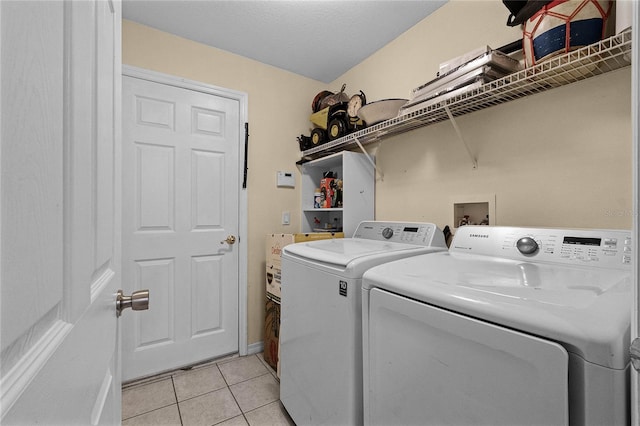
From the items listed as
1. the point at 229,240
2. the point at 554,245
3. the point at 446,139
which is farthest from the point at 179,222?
the point at 554,245

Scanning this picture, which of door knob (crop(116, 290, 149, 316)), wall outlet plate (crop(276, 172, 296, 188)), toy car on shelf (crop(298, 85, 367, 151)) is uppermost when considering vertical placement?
toy car on shelf (crop(298, 85, 367, 151))

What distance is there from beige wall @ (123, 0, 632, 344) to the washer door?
99 cm

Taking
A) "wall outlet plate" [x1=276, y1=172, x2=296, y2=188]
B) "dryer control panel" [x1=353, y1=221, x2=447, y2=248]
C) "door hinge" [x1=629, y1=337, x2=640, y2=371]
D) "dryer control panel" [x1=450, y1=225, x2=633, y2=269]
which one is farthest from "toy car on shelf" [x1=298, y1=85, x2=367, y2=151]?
"door hinge" [x1=629, y1=337, x2=640, y2=371]

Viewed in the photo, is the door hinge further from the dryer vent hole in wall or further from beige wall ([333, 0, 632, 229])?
the dryer vent hole in wall

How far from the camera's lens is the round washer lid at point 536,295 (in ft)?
1.83

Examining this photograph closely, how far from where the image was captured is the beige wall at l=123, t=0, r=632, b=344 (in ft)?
4.05

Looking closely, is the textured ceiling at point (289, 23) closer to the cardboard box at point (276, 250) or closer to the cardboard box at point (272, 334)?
the cardboard box at point (276, 250)

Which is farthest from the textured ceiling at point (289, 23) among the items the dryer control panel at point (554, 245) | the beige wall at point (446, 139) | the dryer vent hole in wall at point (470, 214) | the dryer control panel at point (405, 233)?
the dryer control panel at point (554, 245)

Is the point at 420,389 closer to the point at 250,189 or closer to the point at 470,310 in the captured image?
the point at 470,310

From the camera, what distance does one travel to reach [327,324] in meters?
1.27

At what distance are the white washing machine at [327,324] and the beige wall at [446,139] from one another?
0.44 metres

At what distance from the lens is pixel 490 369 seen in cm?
69

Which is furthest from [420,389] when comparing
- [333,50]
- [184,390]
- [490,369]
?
[333,50]

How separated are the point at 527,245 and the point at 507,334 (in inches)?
26.0
